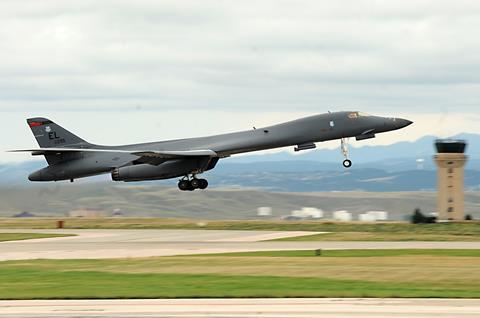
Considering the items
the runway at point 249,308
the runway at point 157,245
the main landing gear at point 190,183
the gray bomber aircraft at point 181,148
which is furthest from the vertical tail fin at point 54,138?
the runway at point 249,308

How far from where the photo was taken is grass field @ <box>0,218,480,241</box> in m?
61.2

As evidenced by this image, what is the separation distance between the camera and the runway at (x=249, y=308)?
24.6m

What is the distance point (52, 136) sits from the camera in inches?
2511

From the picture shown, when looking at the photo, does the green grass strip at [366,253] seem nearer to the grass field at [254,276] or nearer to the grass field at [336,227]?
the grass field at [254,276]

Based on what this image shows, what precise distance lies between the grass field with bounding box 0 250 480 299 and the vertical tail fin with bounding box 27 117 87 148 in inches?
839

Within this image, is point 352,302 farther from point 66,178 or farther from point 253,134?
point 66,178

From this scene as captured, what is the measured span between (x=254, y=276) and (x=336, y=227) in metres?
38.2

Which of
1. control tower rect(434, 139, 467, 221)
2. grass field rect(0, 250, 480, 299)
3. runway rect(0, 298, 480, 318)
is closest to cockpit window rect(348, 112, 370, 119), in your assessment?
grass field rect(0, 250, 480, 299)

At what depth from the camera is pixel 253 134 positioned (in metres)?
58.9

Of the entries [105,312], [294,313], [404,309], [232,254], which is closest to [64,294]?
[105,312]

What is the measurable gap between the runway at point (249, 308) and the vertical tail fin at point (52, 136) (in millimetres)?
35782

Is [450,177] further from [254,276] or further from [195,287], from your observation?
[195,287]

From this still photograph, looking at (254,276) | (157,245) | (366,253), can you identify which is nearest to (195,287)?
(254,276)

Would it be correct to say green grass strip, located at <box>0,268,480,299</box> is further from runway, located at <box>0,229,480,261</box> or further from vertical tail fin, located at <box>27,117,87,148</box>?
vertical tail fin, located at <box>27,117,87,148</box>
